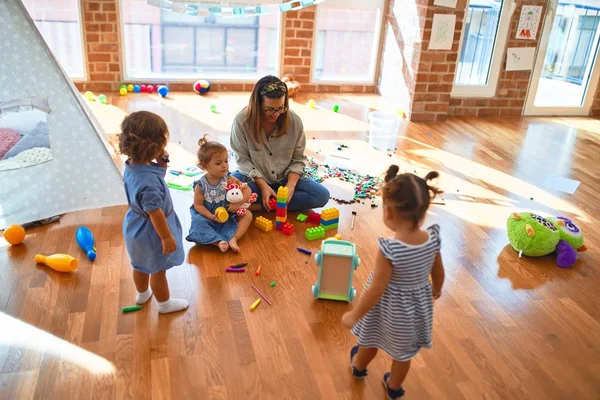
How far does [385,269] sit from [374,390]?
0.54 m

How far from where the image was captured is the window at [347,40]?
5176 mm

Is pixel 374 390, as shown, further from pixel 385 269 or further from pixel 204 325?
pixel 204 325

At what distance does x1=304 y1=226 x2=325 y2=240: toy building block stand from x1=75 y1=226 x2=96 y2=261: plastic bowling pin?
97 cm

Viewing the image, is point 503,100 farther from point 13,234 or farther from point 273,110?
point 13,234

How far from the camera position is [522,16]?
474 cm

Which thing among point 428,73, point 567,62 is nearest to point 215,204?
point 428,73

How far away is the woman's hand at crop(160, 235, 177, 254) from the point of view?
1.79 m

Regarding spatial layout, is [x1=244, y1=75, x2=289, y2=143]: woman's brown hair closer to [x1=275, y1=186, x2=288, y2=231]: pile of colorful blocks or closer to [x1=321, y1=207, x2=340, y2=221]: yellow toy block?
[x1=275, y1=186, x2=288, y2=231]: pile of colorful blocks

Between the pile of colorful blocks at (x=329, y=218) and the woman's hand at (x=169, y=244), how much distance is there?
106 centimetres

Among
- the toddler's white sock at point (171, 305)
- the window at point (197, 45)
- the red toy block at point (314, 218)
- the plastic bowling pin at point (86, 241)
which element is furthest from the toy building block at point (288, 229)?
the window at point (197, 45)

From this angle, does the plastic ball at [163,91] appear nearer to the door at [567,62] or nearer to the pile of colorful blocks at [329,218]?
the pile of colorful blocks at [329,218]

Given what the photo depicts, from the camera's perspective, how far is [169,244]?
1.80 metres

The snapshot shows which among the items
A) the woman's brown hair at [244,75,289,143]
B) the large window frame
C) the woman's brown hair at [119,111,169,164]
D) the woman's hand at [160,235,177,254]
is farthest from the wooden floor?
the large window frame

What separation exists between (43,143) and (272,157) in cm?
113
